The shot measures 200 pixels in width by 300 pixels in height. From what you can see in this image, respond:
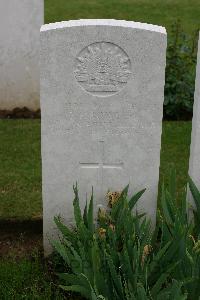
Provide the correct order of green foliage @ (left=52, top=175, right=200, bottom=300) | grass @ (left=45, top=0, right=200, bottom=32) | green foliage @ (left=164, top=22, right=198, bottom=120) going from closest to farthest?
green foliage @ (left=52, top=175, right=200, bottom=300)
green foliage @ (left=164, top=22, right=198, bottom=120)
grass @ (left=45, top=0, right=200, bottom=32)

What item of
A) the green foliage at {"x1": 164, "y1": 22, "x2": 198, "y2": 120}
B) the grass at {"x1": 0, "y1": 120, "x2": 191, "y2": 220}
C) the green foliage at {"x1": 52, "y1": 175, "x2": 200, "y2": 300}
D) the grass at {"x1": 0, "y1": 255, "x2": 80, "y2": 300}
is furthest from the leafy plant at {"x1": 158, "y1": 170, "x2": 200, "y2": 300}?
the green foliage at {"x1": 164, "y1": 22, "x2": 198, "y2": 120}

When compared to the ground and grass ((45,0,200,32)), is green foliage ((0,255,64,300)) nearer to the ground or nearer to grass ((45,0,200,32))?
the ground

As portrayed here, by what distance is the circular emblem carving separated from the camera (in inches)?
139

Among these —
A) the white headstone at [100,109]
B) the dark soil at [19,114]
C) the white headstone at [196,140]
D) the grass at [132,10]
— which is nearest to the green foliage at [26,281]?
the white headstone at [100,109]

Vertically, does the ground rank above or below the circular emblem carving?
below

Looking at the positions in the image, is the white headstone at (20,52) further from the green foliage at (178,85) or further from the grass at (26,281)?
the grass at (26,281)

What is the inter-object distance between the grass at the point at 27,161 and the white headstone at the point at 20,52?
34 cm

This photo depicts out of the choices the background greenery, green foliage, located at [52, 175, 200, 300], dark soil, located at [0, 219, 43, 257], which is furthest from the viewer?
the background greenery

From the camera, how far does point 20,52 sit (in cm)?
650

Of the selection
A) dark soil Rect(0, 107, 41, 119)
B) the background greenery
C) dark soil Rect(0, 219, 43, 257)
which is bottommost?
dark soil Rect(0, 219, 43, 257)

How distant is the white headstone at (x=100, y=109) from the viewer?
138 inches

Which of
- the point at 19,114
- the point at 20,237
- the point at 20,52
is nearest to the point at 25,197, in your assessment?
the point at 20,237

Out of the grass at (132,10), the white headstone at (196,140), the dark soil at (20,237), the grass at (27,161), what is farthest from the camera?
the grass at (132,10)

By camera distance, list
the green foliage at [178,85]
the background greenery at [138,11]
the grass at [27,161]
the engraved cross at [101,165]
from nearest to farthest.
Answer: the engraved cross at [101,165] → the grass at [27,161] → the green foliage at [178,85] → the background greenery at [138,11]
